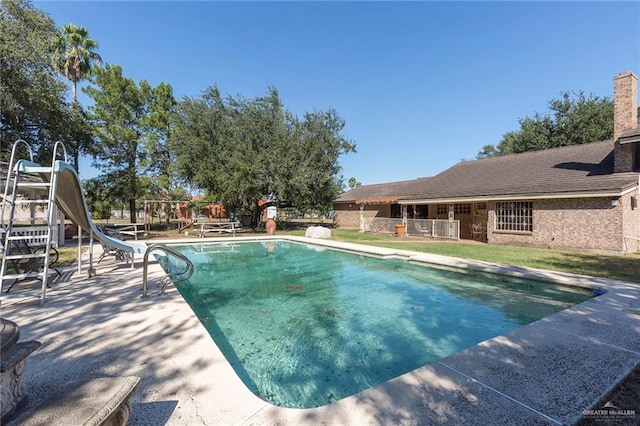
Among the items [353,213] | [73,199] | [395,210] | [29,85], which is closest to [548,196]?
[395,210]

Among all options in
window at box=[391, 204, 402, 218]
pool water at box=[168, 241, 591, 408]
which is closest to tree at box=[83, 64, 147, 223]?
pool water at box=[168, 241, 591, 408]

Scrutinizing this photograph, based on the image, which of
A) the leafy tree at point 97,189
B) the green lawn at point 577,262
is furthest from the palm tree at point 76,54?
the green lawn at point 577,262

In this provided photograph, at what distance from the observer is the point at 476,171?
20250mm

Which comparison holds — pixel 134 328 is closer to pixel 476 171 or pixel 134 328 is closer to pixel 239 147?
pixel 239 147

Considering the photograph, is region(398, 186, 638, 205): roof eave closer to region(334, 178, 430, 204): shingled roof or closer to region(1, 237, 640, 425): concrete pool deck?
region(334, 178, 430, 204): shingled roof

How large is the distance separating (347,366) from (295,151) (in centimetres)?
1918

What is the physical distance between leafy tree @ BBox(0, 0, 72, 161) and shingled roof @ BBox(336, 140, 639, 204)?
824 inches

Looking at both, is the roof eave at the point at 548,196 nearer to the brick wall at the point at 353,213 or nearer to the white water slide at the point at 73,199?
the brick wall at the point at 353,213

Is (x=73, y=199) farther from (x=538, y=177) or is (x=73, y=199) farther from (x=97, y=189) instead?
(x=97, y=189)

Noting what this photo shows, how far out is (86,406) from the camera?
1.68 meters

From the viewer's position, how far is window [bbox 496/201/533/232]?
14211mm

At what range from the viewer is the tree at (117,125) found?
23.0 m

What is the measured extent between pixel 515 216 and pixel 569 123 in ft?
77.2

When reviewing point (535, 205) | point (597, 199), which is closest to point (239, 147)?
point (535, 205)
